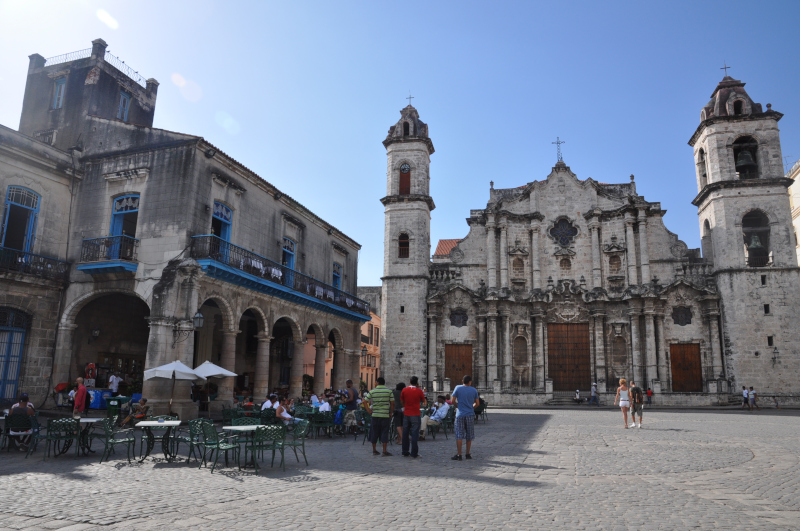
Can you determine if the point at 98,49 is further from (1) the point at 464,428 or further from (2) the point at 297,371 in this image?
(1) the point at 464,428

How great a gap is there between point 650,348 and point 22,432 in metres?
30.3

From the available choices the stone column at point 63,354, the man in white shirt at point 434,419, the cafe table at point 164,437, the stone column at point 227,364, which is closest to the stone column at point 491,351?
the man in white shirt at point 434,419

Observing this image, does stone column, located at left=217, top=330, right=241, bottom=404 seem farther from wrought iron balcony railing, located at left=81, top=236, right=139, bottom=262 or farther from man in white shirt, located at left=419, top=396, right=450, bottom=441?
man in white shirt, located at left=419, top=396, right=450, bottom=441

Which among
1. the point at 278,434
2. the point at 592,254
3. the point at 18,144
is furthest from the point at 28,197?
the point at 592,254

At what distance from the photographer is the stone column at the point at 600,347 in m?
32.0

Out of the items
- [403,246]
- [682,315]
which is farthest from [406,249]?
[682,315]

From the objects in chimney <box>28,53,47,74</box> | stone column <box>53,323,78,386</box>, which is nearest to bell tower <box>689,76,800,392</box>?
stone column <box>53,323,78,386</box>

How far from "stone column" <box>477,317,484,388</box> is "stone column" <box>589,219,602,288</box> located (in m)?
7.30

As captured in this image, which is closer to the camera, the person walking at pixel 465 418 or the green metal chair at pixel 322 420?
the person walking at pixel 465 418

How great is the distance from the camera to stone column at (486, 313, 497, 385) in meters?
32.5

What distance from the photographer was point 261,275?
66.9 ft

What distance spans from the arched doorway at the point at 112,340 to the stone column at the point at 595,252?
2525 cm

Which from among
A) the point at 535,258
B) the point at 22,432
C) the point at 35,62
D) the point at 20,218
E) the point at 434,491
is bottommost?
the point at 434,491

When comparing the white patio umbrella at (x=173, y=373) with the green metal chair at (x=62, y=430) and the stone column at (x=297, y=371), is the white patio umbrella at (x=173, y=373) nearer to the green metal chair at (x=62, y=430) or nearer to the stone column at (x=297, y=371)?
the green metal chair at (x=62, y=430)
